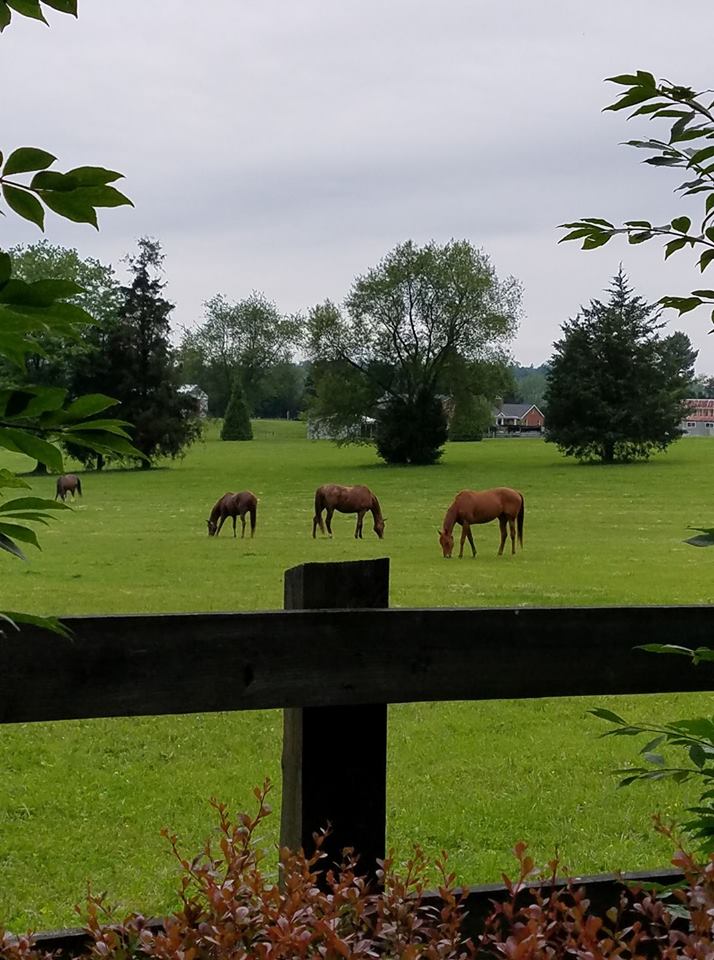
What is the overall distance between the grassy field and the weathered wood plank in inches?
80.4

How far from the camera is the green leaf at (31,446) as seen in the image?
4.05 ft

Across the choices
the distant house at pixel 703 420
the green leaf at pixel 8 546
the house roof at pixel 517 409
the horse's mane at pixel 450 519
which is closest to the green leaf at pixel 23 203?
the green leaf at pixel 8 546

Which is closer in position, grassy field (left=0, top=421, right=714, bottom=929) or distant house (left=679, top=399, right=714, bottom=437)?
grassy field (left=0, top=421, right=714, bottom=929)

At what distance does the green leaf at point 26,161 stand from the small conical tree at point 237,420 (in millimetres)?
89228

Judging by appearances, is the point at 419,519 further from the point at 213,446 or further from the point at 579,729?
the point at 213,446

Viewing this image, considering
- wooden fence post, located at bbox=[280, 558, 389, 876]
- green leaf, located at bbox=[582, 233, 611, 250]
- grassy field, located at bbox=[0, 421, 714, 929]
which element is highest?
green leaf, located at bbox=[582, 233, 611, 250]

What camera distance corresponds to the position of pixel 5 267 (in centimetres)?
119

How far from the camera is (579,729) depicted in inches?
318

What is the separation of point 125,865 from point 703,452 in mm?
62703

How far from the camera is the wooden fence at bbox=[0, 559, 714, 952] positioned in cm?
238

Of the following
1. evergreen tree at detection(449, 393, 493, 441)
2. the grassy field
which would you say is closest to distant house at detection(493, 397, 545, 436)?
evergreen tree at detection(449, 393, 493, 441)

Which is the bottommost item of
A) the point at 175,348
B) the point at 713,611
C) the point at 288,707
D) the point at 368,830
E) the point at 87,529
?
the point at 87,529

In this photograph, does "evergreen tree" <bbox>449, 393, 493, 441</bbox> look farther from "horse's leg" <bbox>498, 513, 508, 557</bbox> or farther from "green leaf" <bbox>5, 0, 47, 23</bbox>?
"green leaf" <bbox>5, 0, 47, 23</bbox>

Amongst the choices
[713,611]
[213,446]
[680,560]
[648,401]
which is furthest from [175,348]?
[713,611]
